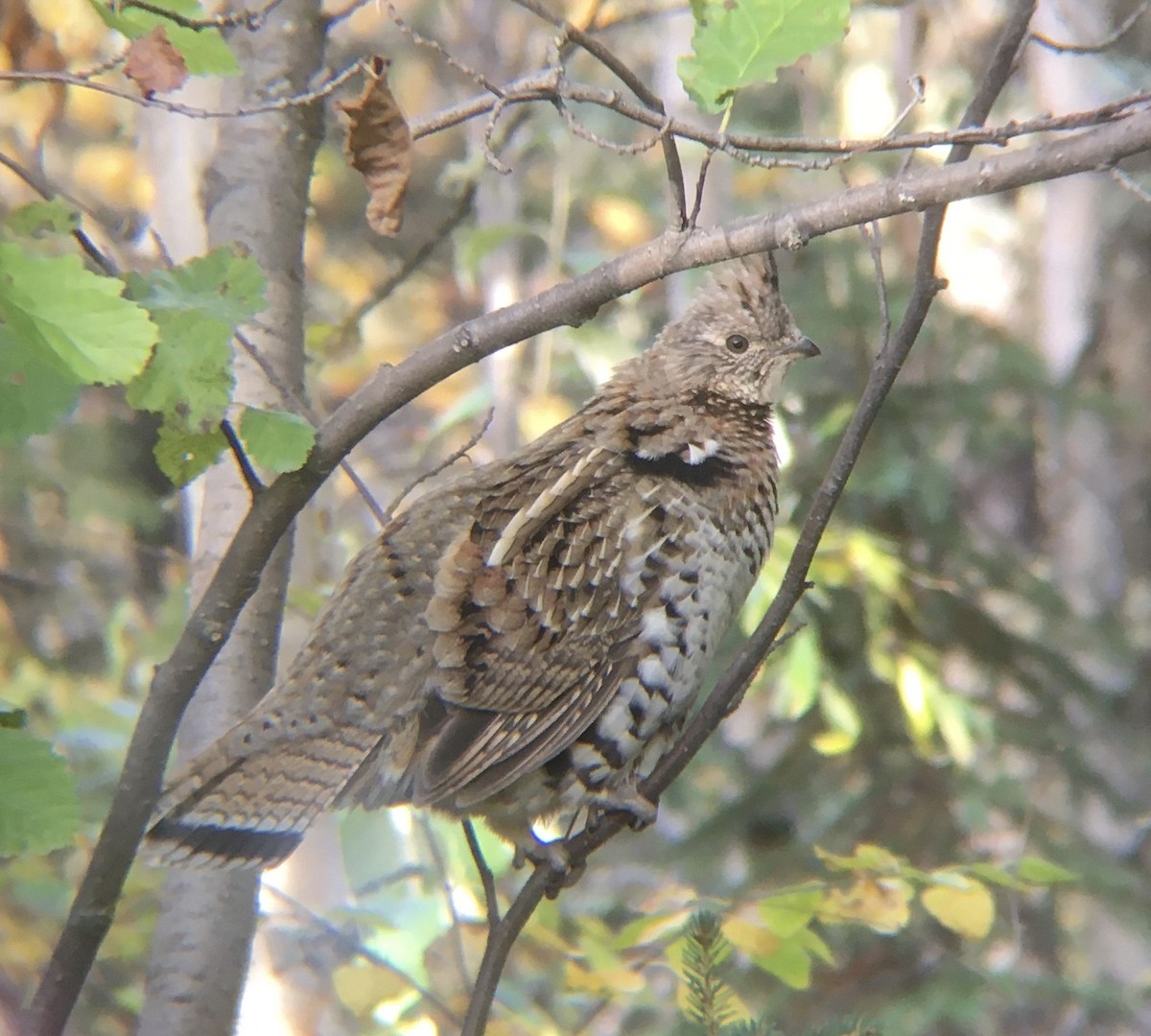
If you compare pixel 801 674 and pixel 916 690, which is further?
pixel 916 690

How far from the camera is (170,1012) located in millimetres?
2572

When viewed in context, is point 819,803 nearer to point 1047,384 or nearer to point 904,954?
point 904,954

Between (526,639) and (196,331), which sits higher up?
(526,639)

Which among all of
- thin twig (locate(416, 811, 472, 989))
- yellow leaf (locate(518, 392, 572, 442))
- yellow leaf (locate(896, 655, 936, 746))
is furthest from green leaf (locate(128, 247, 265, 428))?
yellow leaf (locate(518, 392, 572, 442))

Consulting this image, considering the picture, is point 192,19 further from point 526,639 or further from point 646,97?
point 526,639

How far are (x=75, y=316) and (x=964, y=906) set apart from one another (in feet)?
8.37

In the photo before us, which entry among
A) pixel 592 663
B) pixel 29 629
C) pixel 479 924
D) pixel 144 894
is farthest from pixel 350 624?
pixel 29 629

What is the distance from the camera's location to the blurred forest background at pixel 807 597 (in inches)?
155

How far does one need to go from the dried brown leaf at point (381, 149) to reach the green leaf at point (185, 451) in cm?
45

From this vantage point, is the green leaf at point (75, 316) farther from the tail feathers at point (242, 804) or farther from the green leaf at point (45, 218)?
the tail feathers at point (242, 804)

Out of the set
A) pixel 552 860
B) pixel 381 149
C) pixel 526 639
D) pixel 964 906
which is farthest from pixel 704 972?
pixel 381 149

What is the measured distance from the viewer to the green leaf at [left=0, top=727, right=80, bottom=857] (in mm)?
1585

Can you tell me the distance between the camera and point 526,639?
3135 millimetres

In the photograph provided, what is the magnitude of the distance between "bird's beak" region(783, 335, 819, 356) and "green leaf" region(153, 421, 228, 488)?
6.39 feet
